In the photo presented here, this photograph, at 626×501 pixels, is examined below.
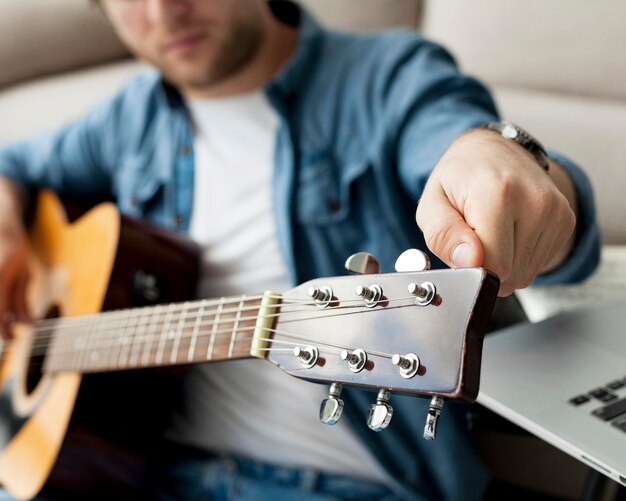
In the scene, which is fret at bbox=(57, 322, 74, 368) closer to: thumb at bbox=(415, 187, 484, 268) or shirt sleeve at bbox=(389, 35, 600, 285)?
shirt sleeve at bbox=(389, 35, 600, 285)

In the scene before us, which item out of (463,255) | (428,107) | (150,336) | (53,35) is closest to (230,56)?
(428,107)

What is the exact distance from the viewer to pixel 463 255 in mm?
387

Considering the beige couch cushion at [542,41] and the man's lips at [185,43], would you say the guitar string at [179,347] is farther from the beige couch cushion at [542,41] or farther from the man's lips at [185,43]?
the beige couch cushion at [542,41]

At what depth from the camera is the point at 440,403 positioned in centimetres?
38

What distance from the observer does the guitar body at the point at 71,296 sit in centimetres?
86

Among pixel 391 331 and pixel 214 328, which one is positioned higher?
pixel 391 331

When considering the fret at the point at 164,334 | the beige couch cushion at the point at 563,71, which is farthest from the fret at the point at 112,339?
the beige couch cushion at the point at 563,71

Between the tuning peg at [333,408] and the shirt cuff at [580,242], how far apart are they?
0.29 metres

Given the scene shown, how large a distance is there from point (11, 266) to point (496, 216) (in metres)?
0.83

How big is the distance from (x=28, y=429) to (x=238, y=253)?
14.3 inches

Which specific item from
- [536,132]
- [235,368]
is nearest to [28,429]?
[235,368]

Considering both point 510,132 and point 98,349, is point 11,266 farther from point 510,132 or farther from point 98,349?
point 510,132

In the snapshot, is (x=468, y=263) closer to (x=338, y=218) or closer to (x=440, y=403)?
(x=440, y=403)

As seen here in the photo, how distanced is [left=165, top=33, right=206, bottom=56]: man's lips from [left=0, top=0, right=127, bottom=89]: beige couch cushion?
2.18 ft
